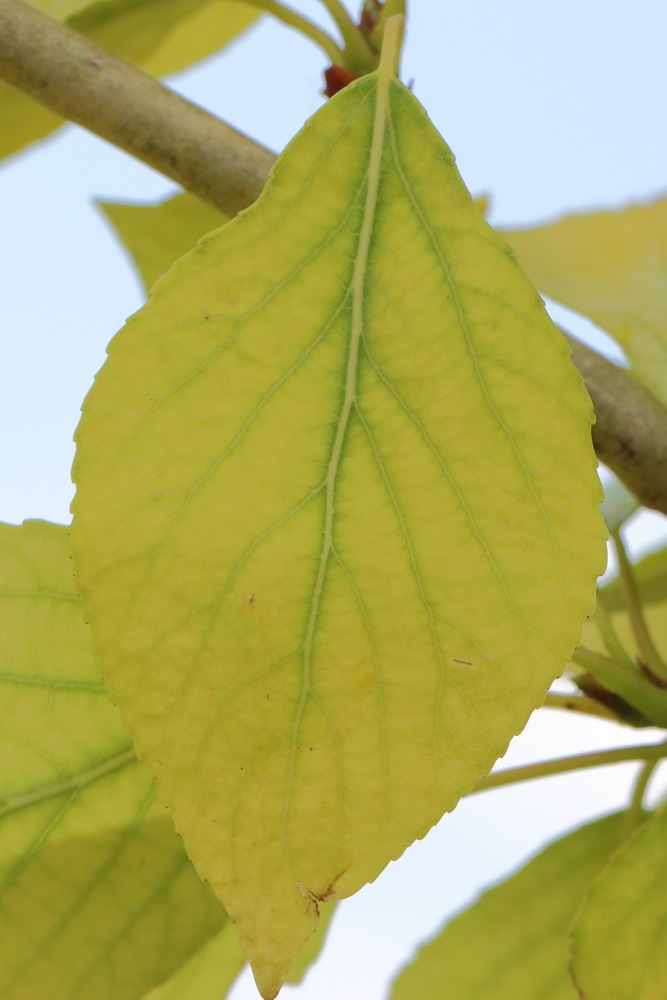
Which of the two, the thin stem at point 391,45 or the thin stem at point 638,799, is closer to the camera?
the thin stem at point 391,45

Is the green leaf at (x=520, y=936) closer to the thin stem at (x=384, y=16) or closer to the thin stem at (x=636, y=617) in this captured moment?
the thin stem at (x=636, y=617)

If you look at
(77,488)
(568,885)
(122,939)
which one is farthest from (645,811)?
(77,488)

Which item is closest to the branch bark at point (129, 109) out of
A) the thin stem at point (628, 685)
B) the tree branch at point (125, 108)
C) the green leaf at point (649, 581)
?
the tree branch at point (125, 108)

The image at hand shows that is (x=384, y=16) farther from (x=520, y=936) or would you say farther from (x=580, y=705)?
(x=520, y=936)

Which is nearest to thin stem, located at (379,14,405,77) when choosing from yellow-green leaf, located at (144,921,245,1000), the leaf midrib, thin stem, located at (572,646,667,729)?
the leaf midrib

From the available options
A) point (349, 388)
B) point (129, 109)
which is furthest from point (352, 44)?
point (349, 388)
